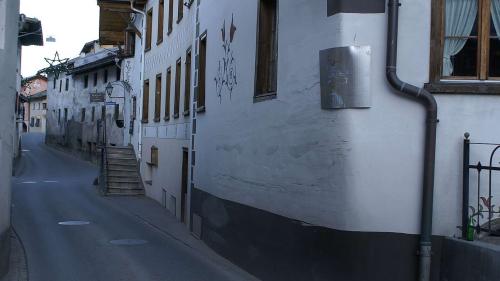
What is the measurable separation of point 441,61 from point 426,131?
2.54 ft

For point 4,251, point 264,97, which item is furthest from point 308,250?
point 4,251

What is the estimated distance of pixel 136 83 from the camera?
2636cm

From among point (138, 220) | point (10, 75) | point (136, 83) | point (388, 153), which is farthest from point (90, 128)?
point (388, 153)

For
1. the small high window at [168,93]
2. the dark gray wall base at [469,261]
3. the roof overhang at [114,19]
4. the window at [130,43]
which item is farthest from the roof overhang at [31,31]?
the dark gray wall base at [469,261]

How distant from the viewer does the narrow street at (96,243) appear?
32.4 ft

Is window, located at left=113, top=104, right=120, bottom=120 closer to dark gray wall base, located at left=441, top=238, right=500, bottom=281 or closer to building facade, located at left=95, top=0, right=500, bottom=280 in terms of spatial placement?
building facade, located at left=95, top=0, right=500, bottom=280

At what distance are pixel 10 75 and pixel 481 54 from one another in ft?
20.3

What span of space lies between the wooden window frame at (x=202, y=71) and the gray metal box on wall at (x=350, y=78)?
652 cm

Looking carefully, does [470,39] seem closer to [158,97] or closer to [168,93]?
[168,93]

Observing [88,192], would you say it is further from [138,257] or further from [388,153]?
[388,153]

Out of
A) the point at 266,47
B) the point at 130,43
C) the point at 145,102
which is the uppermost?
the point at 130,43

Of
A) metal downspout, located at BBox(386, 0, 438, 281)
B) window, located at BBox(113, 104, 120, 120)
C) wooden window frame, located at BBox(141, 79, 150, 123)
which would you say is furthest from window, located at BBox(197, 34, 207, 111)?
window, located at BBox(113, 104, 120, 120)

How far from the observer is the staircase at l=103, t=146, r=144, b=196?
23.8 metres

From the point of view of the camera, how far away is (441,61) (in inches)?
256
